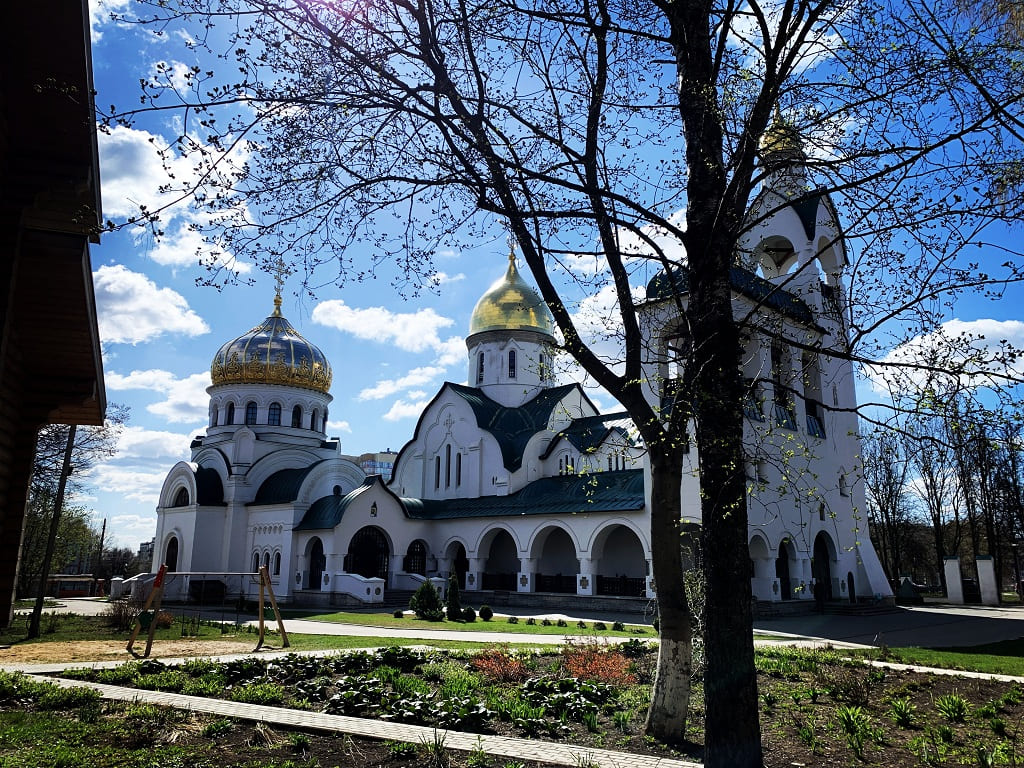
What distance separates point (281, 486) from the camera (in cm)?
3256

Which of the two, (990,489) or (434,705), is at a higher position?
(990,489)

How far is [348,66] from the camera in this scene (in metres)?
6.10

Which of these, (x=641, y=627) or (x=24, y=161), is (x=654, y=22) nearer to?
(x=24, y=161)

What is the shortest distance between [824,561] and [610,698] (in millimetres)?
21346

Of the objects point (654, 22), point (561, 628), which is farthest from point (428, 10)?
point (561, 628)

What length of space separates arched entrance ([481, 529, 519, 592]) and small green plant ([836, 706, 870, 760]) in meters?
25.0

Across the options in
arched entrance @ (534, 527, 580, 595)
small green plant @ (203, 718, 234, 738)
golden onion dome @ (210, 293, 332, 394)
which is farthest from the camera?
golden onion dome @ (210, 293, 332, 394)

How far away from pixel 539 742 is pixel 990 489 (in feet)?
125

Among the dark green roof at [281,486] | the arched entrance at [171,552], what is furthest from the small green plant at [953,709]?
the arched entrance at [171,552]

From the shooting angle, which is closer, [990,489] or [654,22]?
[654,22]

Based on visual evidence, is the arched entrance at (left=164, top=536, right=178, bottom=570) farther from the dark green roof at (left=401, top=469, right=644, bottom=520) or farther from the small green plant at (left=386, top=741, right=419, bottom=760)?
the small green plant at (left=386, top=741, right=419, bottom=760)

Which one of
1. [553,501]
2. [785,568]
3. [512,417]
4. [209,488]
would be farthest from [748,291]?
[209,488]

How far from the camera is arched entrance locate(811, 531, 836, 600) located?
25578mm

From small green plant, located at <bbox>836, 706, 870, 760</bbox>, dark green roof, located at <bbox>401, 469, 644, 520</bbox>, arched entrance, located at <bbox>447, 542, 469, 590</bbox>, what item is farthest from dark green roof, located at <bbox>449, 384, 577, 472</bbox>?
small green plant, located at <bbox>836, 706, 870, 760</bbox>
